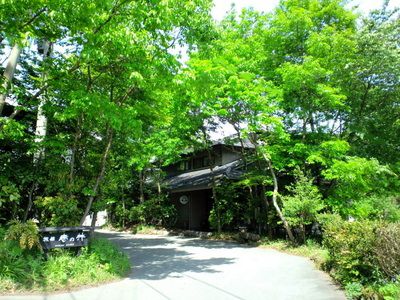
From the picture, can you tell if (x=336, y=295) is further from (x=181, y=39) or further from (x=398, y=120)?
(x=398, y=120)

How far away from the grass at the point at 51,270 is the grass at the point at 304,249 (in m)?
5.83

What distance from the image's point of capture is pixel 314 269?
33.1ft

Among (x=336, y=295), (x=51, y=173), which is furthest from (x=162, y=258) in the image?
(x=336, y=295)

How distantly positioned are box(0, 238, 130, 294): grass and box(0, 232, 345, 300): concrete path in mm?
377

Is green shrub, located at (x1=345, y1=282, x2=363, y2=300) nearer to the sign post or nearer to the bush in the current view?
the bush

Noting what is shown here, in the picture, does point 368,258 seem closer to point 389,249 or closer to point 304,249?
point 389,249

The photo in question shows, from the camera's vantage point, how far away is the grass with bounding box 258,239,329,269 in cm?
1063

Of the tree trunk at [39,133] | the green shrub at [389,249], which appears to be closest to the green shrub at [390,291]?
the green shrub at [389,249]

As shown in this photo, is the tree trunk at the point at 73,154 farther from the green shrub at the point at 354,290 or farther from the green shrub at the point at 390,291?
the green shrub at the point at 390,291

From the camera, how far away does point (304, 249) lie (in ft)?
43.5

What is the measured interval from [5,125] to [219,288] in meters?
6.25

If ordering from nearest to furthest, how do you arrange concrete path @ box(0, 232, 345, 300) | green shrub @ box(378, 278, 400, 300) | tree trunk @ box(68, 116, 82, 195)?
green shrub @ box(378, 278, 400, 300) < concrete path @ box(0, 232, 345, 300) < tree trunk @ box(68, 116, 82, 195)

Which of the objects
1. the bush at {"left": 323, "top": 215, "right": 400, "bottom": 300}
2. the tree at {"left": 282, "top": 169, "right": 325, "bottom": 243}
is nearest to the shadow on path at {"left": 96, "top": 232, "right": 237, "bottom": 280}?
the tree at {"left": 282, "top": 169, "right": 325, "bottom": 243}

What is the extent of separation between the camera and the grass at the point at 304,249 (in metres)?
10.6
